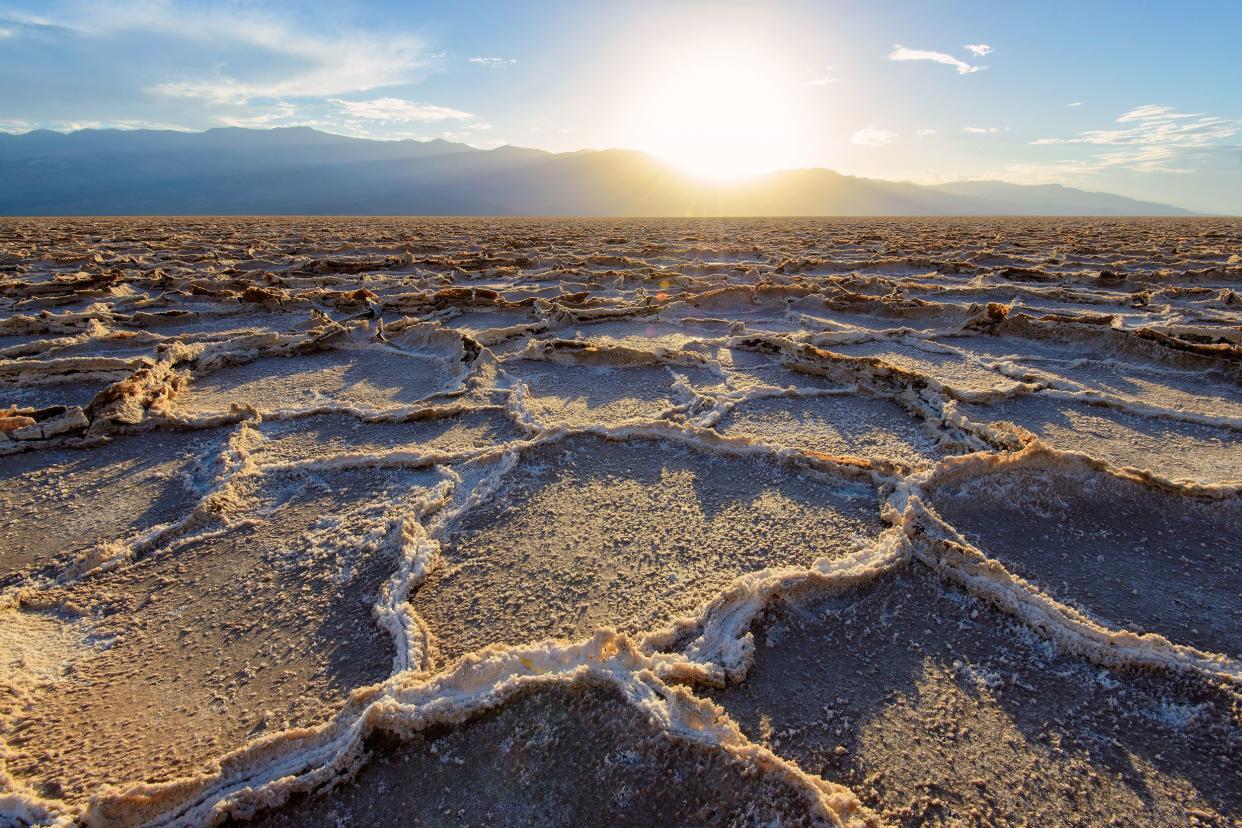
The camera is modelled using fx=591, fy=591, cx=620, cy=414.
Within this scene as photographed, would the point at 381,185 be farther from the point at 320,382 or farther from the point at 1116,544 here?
the point at 1116,544

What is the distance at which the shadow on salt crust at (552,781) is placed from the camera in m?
0.95

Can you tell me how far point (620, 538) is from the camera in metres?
1.74

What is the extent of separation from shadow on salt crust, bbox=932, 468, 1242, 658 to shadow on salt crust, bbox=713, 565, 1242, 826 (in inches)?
9.2

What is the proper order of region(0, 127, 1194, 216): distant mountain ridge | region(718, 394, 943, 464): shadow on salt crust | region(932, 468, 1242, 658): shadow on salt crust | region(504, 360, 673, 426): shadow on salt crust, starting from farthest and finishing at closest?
1. region(0, 127, 1194, 216): distant mountain ridge
2. region(504, 360, 673, 426): shadow on salt crust
3. region(718, 394, 943, 464): shadow on salt crust
4. region(932, 468, 1242, 658): shadow on salt crust

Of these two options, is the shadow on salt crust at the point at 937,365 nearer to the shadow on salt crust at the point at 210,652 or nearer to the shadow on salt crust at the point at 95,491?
the shadow on salt crust at the point at 210,652

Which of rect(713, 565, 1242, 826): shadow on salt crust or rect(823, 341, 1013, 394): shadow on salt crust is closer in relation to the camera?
rect(713, 565, 1242, 826): shadow on salt crust

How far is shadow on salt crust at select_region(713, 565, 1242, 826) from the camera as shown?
0.98 m

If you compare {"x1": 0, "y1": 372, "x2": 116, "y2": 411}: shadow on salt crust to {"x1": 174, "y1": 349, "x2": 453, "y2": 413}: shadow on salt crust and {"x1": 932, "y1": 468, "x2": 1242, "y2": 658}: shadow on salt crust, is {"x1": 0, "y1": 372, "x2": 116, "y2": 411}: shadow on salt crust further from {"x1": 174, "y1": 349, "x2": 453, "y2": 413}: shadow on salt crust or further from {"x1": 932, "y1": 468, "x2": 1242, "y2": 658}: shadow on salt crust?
{"x1": 932, "y1": 468, "x2": 1242, "y2": 658}: shadow on salt crust

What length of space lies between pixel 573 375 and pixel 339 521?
172 cm

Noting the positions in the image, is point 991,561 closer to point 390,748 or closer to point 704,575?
point 704,575

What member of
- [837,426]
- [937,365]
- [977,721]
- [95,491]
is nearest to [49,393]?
[95,491]

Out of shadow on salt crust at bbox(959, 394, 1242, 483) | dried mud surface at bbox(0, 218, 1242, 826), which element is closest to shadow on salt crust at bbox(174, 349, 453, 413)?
dried mud surface at bbox(0, 218, 1242, 826)

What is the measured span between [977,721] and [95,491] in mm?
2675

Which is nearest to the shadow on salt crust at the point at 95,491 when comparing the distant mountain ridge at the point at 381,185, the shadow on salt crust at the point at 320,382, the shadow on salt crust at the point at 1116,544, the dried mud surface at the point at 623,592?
the dried mud surface at the point at 623,592
